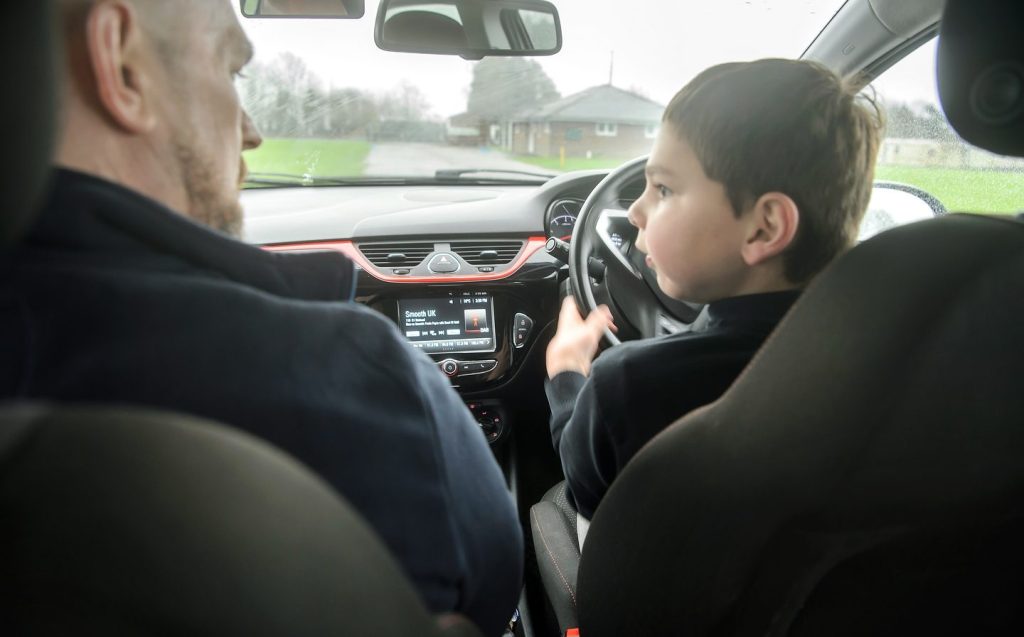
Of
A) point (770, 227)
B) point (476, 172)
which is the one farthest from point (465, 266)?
point (770, 227)

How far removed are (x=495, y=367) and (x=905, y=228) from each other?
2045mm

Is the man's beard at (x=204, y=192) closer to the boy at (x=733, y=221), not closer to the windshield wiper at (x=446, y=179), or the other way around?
the boy at (x=733, y=221)

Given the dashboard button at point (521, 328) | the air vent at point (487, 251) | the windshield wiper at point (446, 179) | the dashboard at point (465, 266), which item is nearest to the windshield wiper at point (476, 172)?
the windshield wiper at point (446, 179)

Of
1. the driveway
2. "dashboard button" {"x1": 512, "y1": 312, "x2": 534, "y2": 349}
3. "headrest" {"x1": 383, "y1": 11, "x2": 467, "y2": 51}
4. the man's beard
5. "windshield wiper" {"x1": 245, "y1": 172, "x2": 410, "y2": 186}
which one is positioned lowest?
"dashboard button" {"x1": 512, "y1": 312, "x2": 534, "y2": 349}

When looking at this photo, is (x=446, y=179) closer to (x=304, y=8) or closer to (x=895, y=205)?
(x=304, y=8)

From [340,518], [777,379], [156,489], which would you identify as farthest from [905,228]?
[156,489]

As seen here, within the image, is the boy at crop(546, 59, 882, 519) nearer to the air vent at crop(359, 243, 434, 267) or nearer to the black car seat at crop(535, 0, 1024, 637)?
the black car seat at crop(535, 0, 1024, 637)

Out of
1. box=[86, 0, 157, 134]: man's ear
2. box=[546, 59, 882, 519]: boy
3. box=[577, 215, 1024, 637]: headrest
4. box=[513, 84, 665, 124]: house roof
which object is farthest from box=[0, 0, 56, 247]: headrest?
box=[513, 84, 665, 124]: house roof

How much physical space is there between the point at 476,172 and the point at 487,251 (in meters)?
0.68

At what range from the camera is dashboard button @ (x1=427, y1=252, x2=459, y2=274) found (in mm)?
2744

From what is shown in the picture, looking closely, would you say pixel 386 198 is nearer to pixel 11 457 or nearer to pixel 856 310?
pixel 856 310

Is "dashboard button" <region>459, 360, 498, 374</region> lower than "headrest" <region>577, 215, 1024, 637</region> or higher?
lower

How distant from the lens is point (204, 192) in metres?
0.93

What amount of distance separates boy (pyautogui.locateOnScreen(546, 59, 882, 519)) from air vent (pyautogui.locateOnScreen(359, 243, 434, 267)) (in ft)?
4.68
